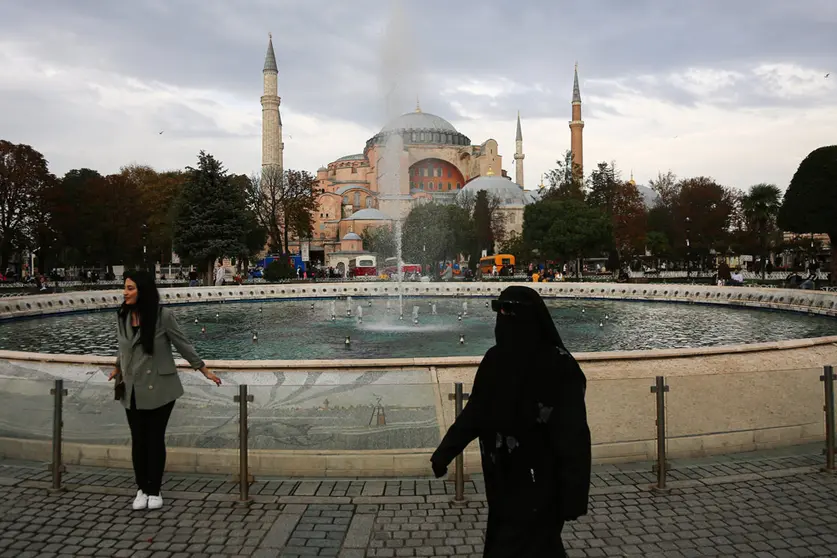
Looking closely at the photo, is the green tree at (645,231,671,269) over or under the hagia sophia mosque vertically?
under

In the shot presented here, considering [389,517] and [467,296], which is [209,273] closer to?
[467,296]

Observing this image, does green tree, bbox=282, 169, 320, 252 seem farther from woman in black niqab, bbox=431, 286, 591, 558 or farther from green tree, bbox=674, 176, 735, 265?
woman in black niqab, bbox=431, 286, 591, 558

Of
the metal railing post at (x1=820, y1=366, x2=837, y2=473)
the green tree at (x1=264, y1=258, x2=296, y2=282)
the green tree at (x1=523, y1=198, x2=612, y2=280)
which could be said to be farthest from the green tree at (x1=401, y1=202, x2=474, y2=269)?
→ the metal railing post at (x1=820, y1=366, x2=837, y2=473)

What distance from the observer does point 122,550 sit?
3.91 m

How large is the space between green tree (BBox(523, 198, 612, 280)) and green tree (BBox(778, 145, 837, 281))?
480 inches

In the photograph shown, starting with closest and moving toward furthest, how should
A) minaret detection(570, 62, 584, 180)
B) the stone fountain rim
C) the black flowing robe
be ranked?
the black flowing robe, the stone fountain rim, minaret detection(570, 62, 584, 180)

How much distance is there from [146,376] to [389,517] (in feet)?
6.34

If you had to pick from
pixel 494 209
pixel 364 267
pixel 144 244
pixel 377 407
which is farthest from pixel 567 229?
pixel 377 407

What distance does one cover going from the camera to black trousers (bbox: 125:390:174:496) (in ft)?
15.0

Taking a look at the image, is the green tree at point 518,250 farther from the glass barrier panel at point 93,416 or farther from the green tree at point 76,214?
the glass barrier panel at point 93,416

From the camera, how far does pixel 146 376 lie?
4.55 metres

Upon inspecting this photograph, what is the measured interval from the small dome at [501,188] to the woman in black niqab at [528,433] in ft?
257

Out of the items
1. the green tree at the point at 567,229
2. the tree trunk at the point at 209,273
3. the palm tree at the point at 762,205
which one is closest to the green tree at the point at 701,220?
the palm tree at the point at 762,205

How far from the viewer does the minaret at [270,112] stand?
209ft
